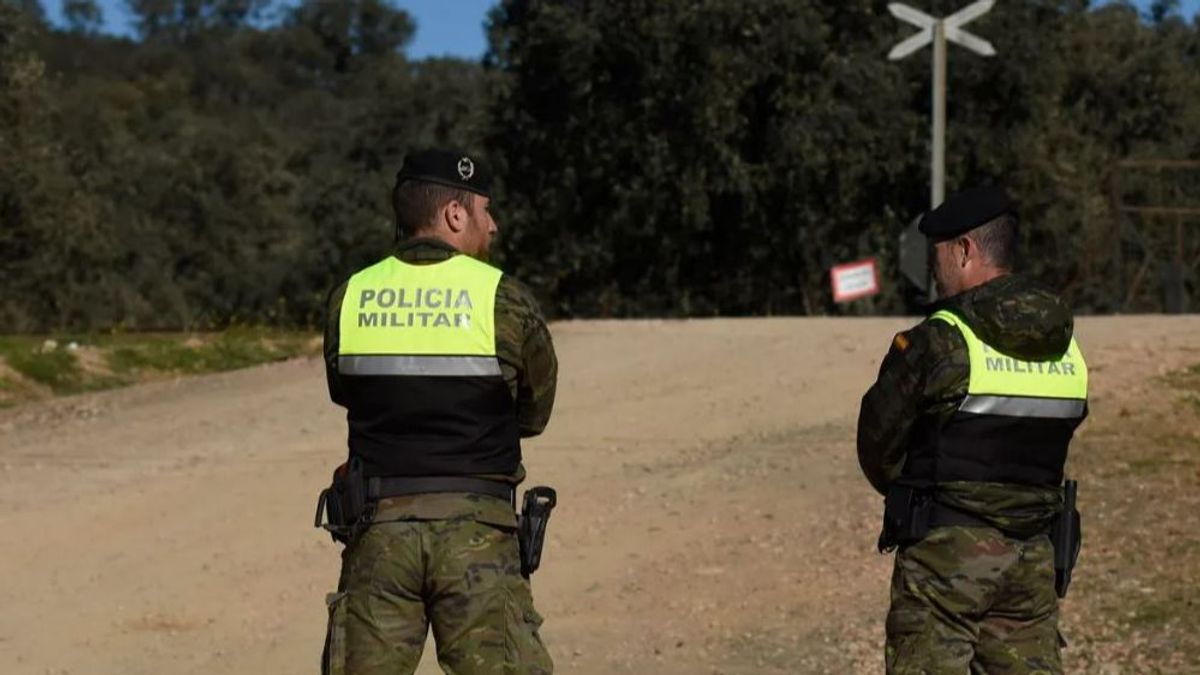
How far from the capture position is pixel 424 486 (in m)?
4.66

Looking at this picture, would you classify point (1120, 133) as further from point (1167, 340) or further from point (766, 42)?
point (1167, 340)

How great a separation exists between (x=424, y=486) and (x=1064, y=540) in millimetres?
1600

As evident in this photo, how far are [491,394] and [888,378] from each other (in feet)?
3.12

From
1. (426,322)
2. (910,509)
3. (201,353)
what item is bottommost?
(201,353)

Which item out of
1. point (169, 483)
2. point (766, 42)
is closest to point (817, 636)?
point (169, 483)

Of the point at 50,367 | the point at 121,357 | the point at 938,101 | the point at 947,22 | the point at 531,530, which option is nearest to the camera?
the point at 531,530

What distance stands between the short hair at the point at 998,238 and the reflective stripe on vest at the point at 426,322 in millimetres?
1166

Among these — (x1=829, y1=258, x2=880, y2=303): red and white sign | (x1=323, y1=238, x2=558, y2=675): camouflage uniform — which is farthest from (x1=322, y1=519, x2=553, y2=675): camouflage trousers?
(x1=829, y1=258, x2=880, y2=303): red and white sign

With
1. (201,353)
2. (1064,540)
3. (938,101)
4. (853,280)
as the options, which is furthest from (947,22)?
(1064,540)

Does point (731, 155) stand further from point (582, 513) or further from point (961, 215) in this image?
point (961, 215)

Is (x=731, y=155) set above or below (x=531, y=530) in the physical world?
above

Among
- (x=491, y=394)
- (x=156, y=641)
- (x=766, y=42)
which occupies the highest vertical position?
(x=766, y=42)

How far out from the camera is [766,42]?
34.7m

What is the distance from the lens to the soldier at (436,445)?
464 centimetres
